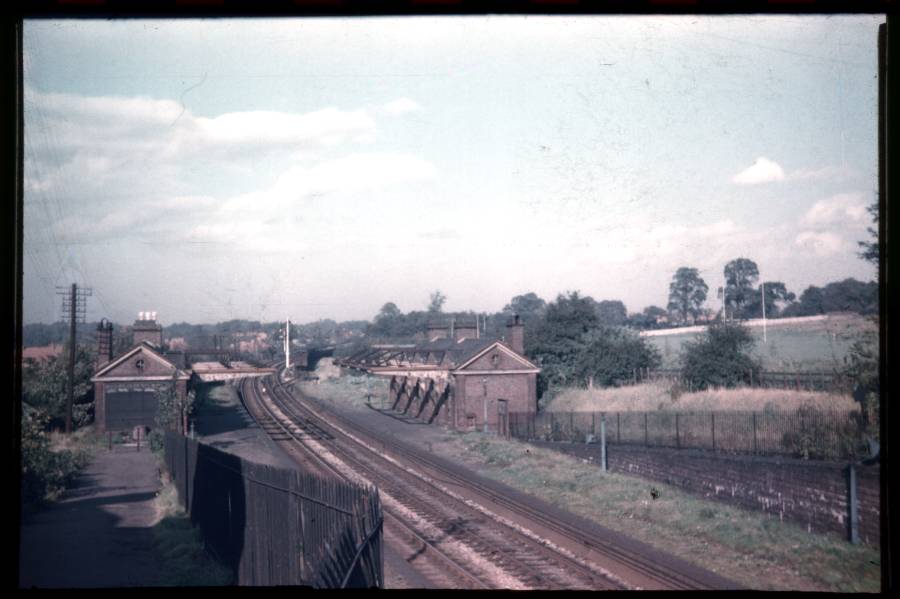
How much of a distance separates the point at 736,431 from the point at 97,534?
1582cm

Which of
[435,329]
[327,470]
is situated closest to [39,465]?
[327,470]

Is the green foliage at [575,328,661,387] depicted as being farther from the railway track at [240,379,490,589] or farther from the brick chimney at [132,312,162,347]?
the brick chimney at [132,312,162,347]

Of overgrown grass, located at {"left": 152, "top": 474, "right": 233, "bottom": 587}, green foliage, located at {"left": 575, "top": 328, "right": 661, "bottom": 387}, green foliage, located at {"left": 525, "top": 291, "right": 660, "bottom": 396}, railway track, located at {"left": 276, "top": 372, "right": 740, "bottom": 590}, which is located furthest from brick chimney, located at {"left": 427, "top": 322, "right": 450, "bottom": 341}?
overgrown grass, located at {"left": 152, "top": 474, "right": 233, "bottom": 587}

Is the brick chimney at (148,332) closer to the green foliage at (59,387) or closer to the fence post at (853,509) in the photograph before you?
the green foliage at (59,387)

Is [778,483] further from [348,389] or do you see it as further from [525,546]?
[348,389]

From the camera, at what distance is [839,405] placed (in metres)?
17.3

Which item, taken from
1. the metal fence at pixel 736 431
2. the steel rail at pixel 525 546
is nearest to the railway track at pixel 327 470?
the steel rail at pixel 525 546

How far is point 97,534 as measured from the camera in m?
11.9

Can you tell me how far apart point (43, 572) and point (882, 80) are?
11.7 m

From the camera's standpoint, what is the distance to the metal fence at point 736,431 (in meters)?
15.4

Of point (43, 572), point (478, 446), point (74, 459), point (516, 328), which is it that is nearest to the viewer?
point (43, 572)

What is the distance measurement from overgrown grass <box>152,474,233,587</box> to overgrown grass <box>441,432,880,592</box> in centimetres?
818

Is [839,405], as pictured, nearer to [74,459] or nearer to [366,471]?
[366,471]

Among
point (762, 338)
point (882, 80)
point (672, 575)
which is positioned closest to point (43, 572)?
point (672, 575)
